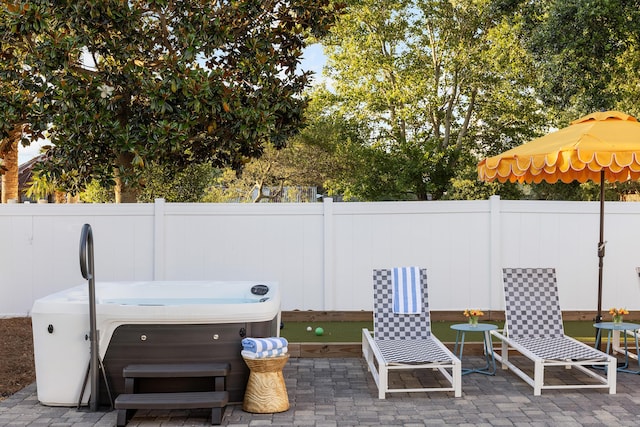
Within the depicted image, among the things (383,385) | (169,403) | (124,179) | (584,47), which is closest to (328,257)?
(124,179)

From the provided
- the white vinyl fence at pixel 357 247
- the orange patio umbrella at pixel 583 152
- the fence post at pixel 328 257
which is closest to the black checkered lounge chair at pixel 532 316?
the orange patio umbrella at pixel 583 152

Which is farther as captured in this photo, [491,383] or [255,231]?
[255,231]

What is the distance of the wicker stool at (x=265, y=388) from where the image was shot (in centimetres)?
486

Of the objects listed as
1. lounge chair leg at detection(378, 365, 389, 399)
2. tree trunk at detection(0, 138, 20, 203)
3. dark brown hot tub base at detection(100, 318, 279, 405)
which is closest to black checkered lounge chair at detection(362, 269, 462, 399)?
lounge chair leg at detection(378, 365, 389, 399)

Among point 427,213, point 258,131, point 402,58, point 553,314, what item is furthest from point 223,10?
point 402,58

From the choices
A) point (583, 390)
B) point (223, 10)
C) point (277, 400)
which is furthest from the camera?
point (223, 10)

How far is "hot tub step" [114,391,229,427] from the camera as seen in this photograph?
4559 mm

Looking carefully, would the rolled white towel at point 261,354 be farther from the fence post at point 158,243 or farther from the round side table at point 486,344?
the fence post at point 158,243

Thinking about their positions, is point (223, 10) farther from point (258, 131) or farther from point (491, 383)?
point (491, 383)

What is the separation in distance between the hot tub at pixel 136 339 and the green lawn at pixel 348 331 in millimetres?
2351

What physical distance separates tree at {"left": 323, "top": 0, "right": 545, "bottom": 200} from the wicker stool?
1726 centimetres

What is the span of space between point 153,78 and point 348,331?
3.99m

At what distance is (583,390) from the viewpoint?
5.59m

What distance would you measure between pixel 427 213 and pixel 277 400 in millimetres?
3995
